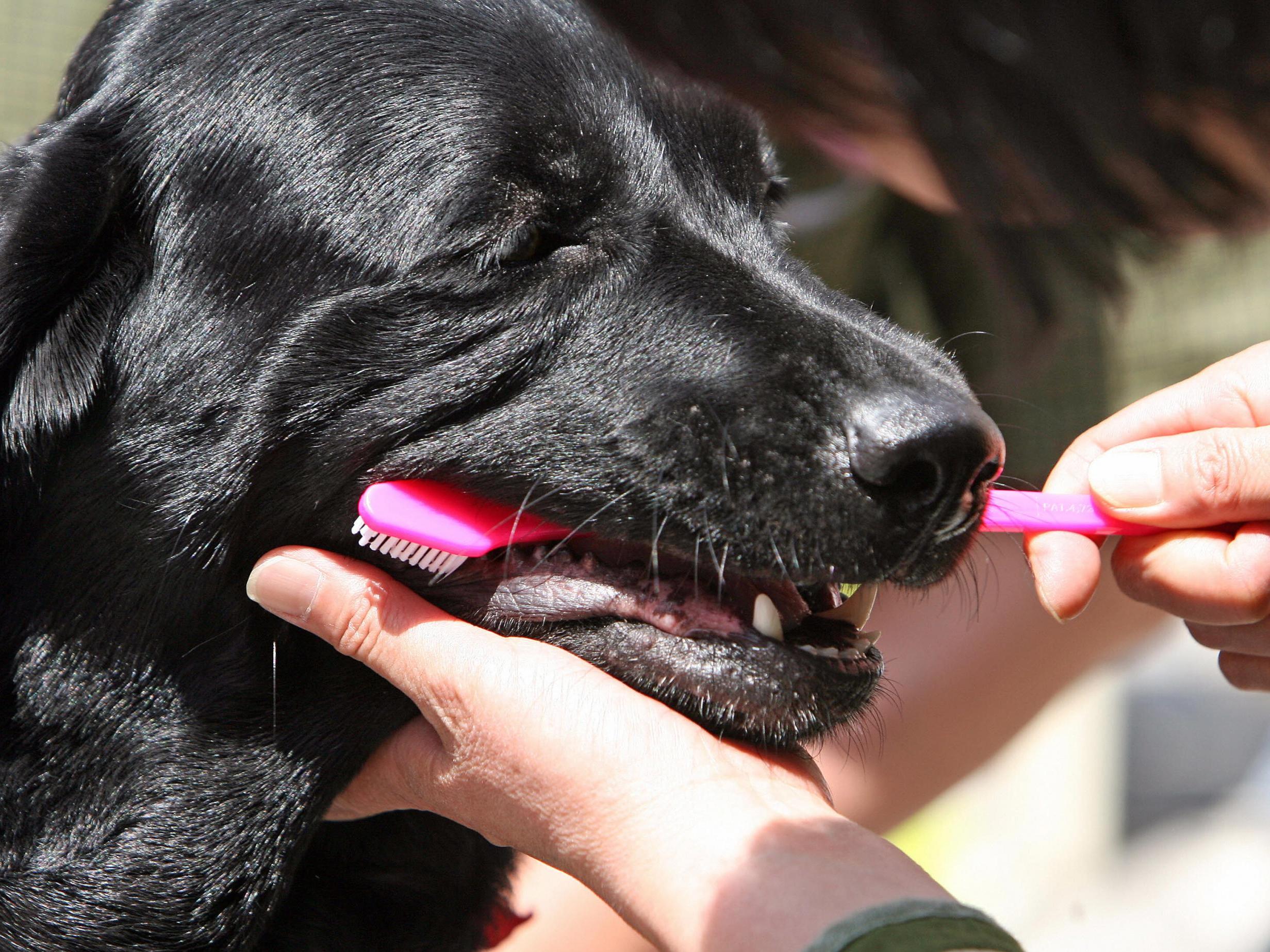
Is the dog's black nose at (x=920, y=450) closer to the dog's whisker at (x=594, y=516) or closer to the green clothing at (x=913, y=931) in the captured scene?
the dog's whisker at (x=594, y=516)

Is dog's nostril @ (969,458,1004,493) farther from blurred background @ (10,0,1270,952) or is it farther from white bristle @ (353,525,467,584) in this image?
blurred background @ (10,0,1270,952)

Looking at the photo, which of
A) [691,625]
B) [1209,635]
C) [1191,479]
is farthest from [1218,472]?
[691,625]

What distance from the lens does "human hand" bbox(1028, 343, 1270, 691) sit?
5.50 feet

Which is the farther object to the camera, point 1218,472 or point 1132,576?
point 1132,576

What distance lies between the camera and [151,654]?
177 cm

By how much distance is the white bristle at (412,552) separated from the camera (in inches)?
64.9

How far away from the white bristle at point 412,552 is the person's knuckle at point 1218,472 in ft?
3.44

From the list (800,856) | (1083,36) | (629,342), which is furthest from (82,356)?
(1083,36)

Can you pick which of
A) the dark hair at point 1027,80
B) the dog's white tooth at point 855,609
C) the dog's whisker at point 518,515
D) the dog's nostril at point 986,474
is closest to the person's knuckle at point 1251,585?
the dog's nostril at point 986,474

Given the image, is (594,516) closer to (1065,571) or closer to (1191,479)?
(1065,571)

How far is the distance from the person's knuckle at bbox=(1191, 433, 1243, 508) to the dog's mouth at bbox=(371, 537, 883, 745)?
18.9 inches

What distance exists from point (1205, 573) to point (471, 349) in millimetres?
1116

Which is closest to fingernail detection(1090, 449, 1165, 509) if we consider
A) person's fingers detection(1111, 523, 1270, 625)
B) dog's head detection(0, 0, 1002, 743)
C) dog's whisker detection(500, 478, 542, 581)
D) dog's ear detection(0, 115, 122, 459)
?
person's fingers detection(1111, 523, 1270, 625)

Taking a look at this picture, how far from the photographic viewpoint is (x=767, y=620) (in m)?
1.63
